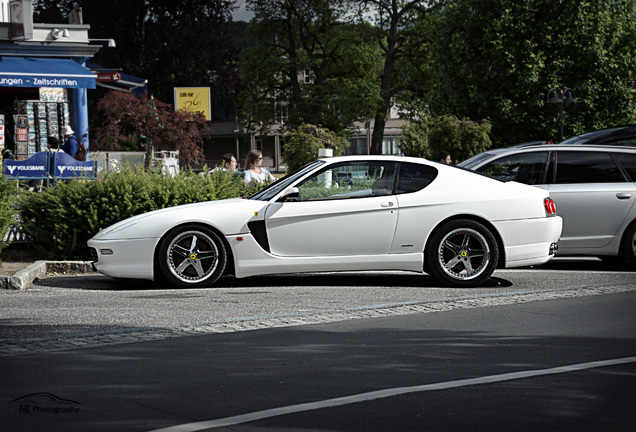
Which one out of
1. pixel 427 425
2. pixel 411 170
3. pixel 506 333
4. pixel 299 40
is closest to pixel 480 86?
pixel 299 40

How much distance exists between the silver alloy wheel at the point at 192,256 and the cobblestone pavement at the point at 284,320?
6.77ft

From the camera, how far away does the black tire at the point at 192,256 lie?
9930 millimetres

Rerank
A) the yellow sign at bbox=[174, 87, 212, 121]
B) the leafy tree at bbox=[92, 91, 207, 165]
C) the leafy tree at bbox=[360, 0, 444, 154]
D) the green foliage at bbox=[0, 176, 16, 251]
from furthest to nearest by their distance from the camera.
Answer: the leafy tree at bbox=[360, 0, 444, 154]
the yellow sign at bbox=[174, 87, 212, 121]
the leafy tree at bbox=[92, 91, 207, 165]
the green foliage at bbox=[0, 176, 16, 251]

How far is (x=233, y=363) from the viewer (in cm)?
605

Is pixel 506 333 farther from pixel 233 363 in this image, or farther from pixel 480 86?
pixel 480 86

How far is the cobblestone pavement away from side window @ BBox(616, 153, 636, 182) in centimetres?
221

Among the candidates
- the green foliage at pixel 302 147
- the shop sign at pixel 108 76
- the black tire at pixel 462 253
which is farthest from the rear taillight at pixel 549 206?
the shop sign at pixel 108 76

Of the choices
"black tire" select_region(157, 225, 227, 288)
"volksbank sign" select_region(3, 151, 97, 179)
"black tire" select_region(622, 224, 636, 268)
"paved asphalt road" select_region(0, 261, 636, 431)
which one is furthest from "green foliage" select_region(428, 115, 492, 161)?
"black tire" select_region(157, 225, 227, 288)

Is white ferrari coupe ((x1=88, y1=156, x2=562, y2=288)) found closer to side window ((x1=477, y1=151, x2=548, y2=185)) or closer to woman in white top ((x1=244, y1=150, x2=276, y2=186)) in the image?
side window ((x1=477, y1=151, x2=548, y2=185))

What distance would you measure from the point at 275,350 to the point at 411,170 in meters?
4.25

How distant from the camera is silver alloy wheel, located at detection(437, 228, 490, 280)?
33.3 ft

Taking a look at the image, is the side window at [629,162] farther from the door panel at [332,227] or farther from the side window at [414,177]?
the door panel at [332,227]

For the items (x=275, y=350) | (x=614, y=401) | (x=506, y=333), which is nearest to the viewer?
(x=614, y=401)

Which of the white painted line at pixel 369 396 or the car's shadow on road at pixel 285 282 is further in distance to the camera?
the car's shadow on road at pixel 285 282
